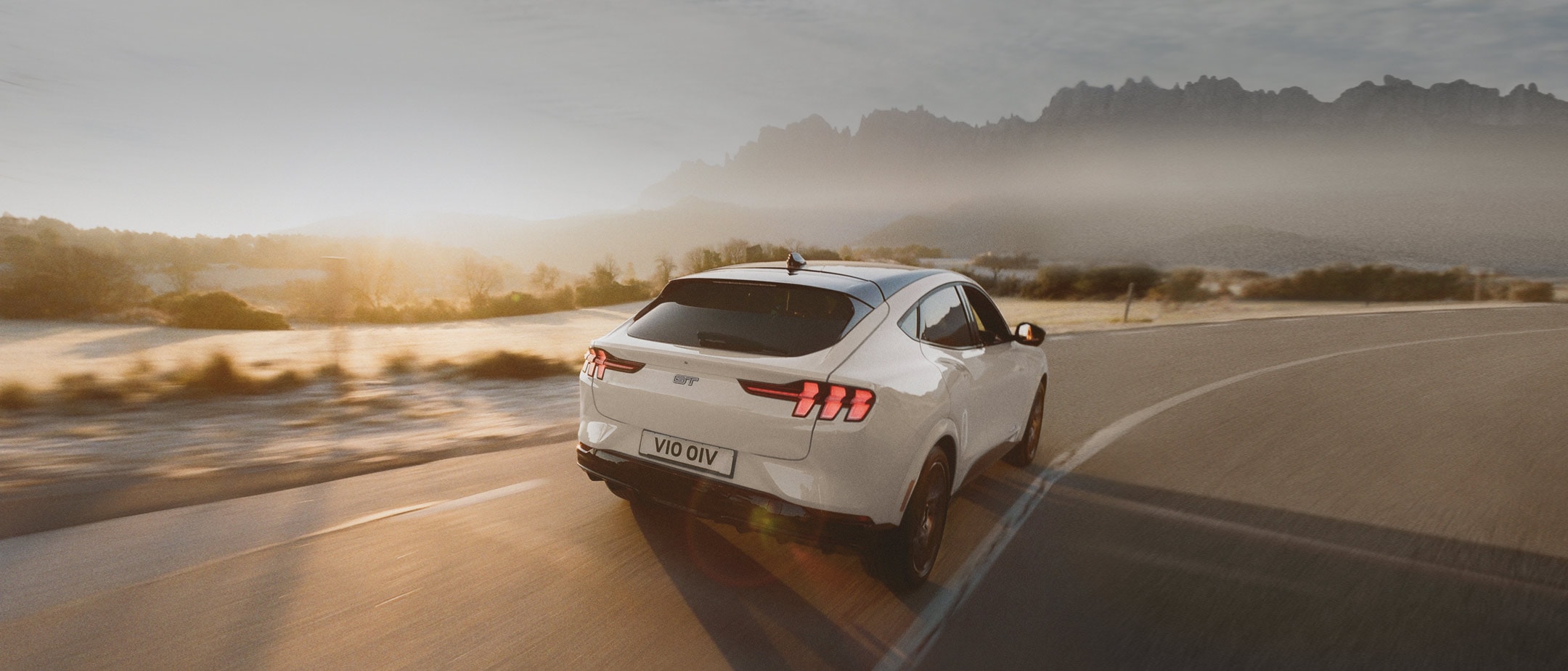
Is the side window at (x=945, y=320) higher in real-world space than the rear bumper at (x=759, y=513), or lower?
higher

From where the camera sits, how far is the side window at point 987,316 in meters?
4.82

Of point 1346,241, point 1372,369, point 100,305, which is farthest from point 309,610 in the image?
point 1346,241

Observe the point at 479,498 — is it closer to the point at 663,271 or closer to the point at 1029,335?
the point at 1029,335

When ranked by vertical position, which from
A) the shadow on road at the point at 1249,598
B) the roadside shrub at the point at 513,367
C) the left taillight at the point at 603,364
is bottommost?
the shadow on road at the point at 1249,598

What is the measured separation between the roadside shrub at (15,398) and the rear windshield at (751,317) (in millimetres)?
6041

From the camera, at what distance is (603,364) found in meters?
3.63

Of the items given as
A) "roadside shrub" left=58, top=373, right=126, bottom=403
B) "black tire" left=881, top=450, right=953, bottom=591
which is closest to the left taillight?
"black tire" left=881, top=450, right=953, bottom=591

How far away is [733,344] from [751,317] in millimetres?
227

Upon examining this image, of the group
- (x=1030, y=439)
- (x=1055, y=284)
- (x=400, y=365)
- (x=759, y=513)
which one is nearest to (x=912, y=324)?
(x=759, y=513)

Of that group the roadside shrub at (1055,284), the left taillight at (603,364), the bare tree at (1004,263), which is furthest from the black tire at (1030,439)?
the bare tree at (1004,263)

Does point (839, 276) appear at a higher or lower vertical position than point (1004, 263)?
lower

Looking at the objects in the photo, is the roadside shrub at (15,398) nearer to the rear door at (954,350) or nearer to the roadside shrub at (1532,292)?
the rear door at (954,350)

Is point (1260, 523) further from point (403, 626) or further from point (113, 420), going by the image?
point (113, 420)

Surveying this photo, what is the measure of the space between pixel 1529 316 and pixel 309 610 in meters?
34.4
